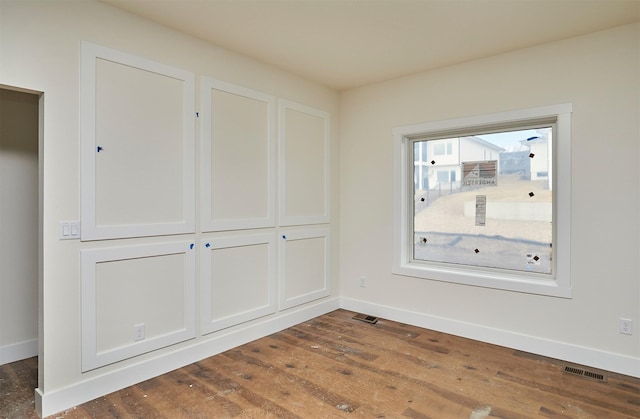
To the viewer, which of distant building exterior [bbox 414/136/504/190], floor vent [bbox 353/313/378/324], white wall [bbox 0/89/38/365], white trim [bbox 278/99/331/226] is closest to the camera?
white wall [bbox 0/89/38/365]

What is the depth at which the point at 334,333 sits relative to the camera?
3662 millimetres

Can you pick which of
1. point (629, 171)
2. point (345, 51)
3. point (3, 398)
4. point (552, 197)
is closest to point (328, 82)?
point (345, 51)

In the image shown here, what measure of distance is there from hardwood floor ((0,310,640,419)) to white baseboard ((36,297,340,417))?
58mm

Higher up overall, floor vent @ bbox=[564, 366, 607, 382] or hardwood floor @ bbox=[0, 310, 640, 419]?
floor vent @ bbox=[564, 366, 607, 382]

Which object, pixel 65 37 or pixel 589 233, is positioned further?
pixel 589 233

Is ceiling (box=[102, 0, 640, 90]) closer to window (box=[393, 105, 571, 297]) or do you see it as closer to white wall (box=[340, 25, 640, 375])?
white wall (box=[340, 25, 640, 375])

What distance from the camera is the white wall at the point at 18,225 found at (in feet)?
9.58

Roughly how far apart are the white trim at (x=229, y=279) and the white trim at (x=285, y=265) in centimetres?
12

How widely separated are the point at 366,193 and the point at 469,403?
2.40m

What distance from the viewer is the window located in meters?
3.17

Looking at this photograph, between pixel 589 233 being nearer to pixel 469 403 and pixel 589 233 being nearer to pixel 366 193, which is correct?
pixel 469 403

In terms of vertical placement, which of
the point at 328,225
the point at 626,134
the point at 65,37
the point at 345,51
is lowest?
the point at 328,225

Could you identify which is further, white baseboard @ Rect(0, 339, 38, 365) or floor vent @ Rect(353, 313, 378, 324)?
floor vent @ Rect(353, 313, 378, 324)

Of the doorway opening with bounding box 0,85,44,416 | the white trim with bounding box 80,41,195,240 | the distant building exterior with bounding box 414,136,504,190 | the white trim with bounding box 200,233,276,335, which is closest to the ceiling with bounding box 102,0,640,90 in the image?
the white trim with bounding box 80,41,195,240
